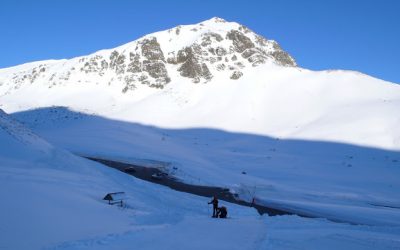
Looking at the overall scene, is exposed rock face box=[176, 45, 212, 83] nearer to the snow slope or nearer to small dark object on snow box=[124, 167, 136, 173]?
small dark object on snow box=[124, 167, 136, 173]

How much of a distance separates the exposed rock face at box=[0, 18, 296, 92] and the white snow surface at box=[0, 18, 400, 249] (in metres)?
0.89

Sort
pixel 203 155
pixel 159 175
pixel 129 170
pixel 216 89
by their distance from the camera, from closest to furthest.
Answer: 1. pixel 159 175
2. pixel 129 170
3. pixel 203 155
4. pixel 216 89

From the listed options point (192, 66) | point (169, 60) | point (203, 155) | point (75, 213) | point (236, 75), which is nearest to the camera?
point (75, 213)

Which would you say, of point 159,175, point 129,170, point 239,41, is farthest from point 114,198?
point 239,41

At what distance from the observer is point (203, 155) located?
5106 centimetres

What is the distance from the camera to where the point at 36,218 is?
13719 millimetres

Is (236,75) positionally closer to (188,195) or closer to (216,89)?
(216,89)

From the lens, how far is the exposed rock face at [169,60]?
91688 mm

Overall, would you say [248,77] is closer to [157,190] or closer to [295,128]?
[295,128]

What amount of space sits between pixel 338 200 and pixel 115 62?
74.2 meters

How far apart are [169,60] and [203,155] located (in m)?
49.8

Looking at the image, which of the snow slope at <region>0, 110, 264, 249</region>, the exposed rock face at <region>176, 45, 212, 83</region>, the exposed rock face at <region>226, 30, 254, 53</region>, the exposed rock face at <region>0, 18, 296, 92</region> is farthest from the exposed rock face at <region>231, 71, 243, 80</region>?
the snow slope at <region>0, 110, 264, 249</region>

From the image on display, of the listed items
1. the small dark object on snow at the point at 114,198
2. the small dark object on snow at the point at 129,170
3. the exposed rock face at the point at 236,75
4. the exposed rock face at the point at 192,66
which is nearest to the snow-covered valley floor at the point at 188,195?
the small dark object on snow at the point at 114,198

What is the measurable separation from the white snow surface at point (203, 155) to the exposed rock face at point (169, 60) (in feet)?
2.91
